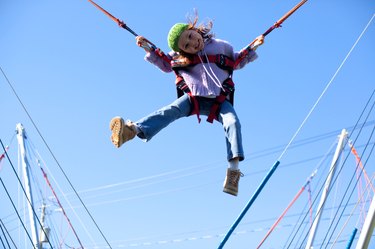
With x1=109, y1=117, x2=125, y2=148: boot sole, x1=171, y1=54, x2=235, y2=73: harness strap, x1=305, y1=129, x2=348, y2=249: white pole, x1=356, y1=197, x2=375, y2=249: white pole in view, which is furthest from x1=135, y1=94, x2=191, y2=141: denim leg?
x1=305, y1=129, x2=348, y2=249: white pole

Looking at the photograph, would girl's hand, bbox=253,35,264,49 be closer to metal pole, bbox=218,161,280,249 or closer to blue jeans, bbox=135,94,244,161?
blue jeans, bbox=135,94,244,161

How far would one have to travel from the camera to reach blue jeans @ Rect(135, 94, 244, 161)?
4461 mm

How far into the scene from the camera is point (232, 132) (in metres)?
4.52

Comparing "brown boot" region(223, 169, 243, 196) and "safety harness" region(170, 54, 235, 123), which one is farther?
"safety harness" region(170, 54, 235, 123)

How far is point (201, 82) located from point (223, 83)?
0.19m

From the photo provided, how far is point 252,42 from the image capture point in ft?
16.5

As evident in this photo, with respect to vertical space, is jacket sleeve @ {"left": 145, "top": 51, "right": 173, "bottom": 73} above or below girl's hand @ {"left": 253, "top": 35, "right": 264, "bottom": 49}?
above

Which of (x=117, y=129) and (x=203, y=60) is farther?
(x=203, y=60)

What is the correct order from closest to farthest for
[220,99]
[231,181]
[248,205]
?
1. [248,205]
2. [231,181]
3. [220,99]

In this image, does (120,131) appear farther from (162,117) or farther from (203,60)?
(203,60)

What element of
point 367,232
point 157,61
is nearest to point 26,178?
point 157,61

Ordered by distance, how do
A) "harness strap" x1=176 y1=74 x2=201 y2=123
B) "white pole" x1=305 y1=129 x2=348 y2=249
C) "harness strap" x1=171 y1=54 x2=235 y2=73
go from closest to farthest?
1. "harness strap" x1=176 y1=74 x2=201 y2=123
2. "harness strap" x1=171 y1=54 x2=235 y2=73
3. "white pole" x1=305 y1=129 x2=348 y2=249

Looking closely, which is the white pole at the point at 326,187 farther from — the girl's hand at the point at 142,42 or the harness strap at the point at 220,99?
the girl's hand at the point at 142,42

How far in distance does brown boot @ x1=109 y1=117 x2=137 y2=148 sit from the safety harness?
0.66 meters
